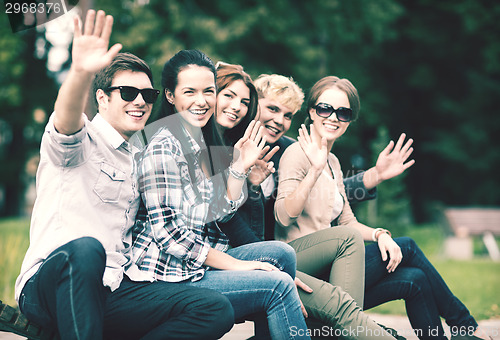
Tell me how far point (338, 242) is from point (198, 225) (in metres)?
0.80

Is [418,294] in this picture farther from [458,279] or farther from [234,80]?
[458,279]

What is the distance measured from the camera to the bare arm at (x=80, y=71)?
1889mm

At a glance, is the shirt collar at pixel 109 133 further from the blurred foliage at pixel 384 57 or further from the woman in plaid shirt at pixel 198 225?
the blurred foliage at pixel 384 57

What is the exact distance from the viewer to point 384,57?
59.6ft

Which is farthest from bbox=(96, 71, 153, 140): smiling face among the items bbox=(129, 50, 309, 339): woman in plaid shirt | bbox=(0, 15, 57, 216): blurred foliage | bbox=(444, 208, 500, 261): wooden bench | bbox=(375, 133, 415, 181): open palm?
bbox=(0, 15, 57, 216): blurred foliage

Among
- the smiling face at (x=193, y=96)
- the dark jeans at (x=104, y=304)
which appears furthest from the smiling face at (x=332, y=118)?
the dark jeans at (x=104, y=304)

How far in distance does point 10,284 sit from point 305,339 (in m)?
4.73

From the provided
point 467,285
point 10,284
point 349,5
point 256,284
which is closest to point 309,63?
point 349,5

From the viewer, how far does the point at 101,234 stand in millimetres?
→ 2143

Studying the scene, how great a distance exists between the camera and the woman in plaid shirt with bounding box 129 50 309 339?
2248mm

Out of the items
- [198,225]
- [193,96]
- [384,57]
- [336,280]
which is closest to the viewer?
[198,225]

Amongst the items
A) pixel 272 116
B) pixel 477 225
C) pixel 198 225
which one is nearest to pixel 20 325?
pixel 198 225

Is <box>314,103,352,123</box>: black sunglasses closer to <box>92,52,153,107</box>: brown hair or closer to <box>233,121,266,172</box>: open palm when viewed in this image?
<box>233,121,266,172</box>: open palm

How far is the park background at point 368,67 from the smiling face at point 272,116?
7.74 m
